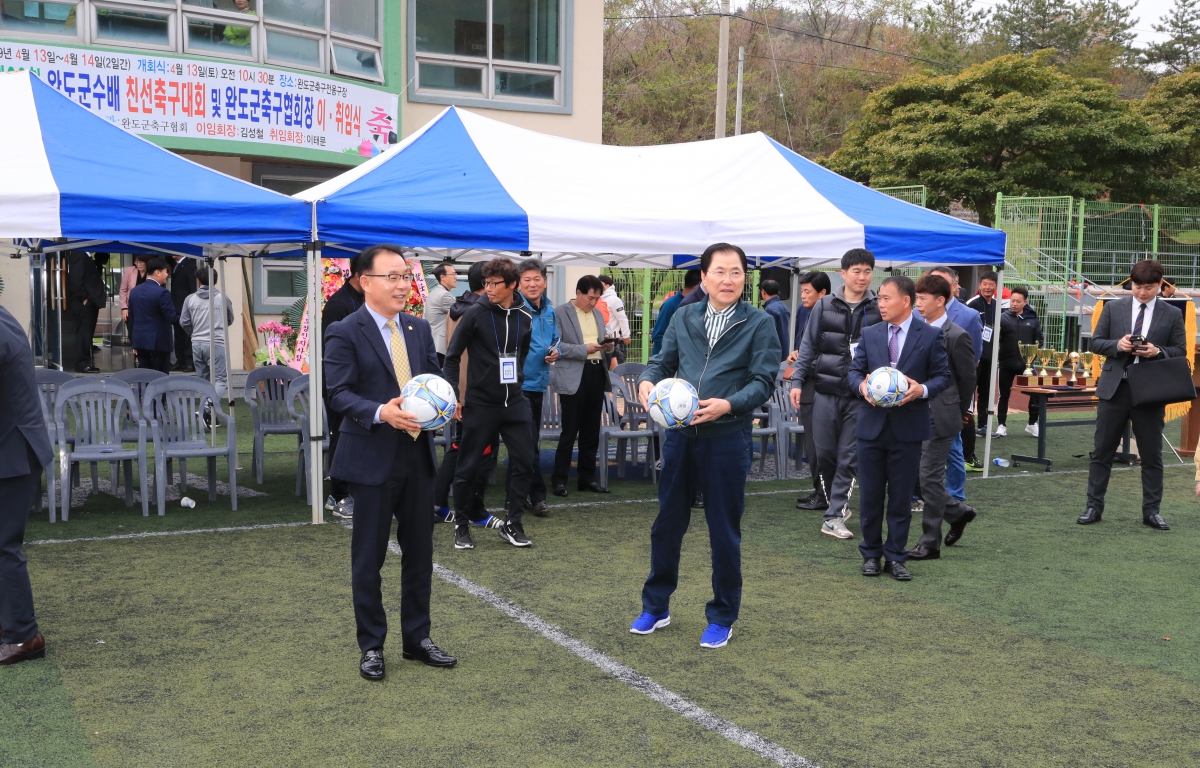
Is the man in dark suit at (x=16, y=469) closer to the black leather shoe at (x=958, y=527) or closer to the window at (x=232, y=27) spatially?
the black leather shoe at (x=958, y=527)

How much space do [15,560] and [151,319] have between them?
347 inches

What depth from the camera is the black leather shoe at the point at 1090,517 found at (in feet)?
27.1

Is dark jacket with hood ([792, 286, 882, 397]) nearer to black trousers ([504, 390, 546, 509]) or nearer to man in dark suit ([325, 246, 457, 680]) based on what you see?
black trousers ([504, 390, 546, 509])

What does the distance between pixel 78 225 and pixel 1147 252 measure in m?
23.2

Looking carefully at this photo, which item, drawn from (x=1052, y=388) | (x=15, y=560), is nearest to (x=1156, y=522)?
(x=1052, y=388)

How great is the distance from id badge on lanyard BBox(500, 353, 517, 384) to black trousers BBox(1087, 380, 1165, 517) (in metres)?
4.38

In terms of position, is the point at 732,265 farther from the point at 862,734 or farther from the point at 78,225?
the point at 78,225

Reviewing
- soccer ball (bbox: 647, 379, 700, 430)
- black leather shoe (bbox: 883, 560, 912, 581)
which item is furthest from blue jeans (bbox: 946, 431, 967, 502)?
soccer ball (bbox: 647, 379, 700, 430)

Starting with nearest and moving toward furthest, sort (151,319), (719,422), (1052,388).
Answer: (719,422) < (1052,388) < (151,319)

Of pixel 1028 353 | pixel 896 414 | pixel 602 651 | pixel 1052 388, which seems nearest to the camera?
pixel 602 651

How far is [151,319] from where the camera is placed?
12.9 metres

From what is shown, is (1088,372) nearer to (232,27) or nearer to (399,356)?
(399,356)

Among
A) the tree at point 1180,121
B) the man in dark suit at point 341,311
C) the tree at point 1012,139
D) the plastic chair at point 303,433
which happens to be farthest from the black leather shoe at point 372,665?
the tree at point 1180,121

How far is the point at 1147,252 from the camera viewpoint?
78.7 ft
